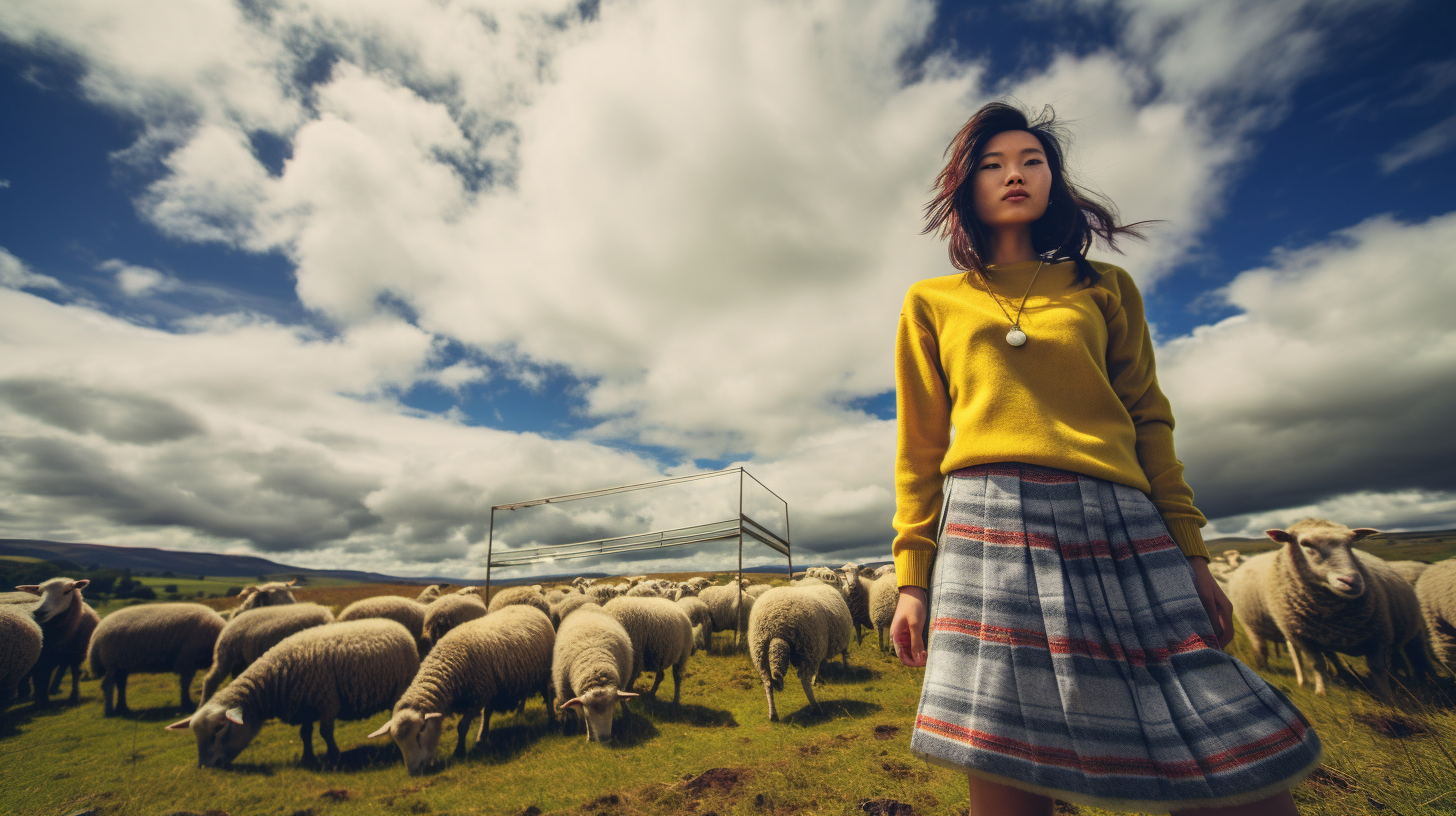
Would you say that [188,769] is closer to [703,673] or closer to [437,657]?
[437,657]

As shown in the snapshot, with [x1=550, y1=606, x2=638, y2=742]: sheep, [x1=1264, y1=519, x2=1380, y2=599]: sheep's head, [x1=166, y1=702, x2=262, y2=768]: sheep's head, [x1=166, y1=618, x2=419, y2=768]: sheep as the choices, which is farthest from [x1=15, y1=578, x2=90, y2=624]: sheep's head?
[x1=1264, y1=519, x2=1380, y2=599]: sheep's head

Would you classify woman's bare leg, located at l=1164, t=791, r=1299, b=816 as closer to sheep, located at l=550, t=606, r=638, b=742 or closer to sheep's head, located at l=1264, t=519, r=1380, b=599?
sheep, located at l=550, t=606, r=638, b=742

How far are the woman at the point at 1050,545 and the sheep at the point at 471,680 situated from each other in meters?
7.71

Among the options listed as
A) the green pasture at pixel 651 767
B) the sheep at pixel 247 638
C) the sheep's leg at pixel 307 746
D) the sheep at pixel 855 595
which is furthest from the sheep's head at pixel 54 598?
the sheep at pixel 855 595

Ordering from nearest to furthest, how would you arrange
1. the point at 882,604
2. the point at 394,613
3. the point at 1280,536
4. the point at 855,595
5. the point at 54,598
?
1. the point at 1280,536
2. the point at 54,598
3. the point at 394,613
4. the point at 882,604
5. the point at 855,595

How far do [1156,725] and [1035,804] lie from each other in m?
0.31

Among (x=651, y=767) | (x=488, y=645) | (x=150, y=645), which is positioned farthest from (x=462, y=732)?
(x=150, y=645)

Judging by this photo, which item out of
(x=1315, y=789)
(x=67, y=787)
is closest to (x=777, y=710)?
(x=1315, y=789)

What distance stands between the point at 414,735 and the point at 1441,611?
14.1m

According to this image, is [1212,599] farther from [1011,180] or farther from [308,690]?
[308,690]

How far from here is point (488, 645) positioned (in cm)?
802

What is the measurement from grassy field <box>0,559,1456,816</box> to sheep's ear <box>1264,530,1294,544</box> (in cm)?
195

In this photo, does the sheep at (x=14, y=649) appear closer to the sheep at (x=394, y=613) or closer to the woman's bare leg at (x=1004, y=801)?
the sheep at (x=394, y=613)

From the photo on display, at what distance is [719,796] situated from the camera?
187 inches
